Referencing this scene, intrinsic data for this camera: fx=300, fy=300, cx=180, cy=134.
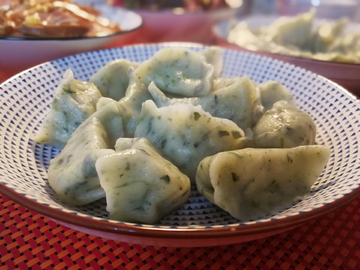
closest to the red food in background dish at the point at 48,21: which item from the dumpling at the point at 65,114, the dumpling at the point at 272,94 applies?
the dumpling at the point at 65,114

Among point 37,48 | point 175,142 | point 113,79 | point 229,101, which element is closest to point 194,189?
point 175,142

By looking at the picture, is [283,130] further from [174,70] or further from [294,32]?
[294,32]

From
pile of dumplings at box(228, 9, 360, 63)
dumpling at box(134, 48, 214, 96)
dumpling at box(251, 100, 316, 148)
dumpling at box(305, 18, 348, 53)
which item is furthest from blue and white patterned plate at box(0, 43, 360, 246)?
dumpling at box(305, 18, 348, 53)

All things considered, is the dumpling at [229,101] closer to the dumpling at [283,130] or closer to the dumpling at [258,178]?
the dumpling at [283,130]

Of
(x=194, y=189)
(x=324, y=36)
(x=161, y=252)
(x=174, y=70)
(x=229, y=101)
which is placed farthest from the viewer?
(x=324, y=36)

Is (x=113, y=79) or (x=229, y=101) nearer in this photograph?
(x=229, y=101)

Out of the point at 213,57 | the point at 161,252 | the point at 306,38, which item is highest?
the point at 213,57
